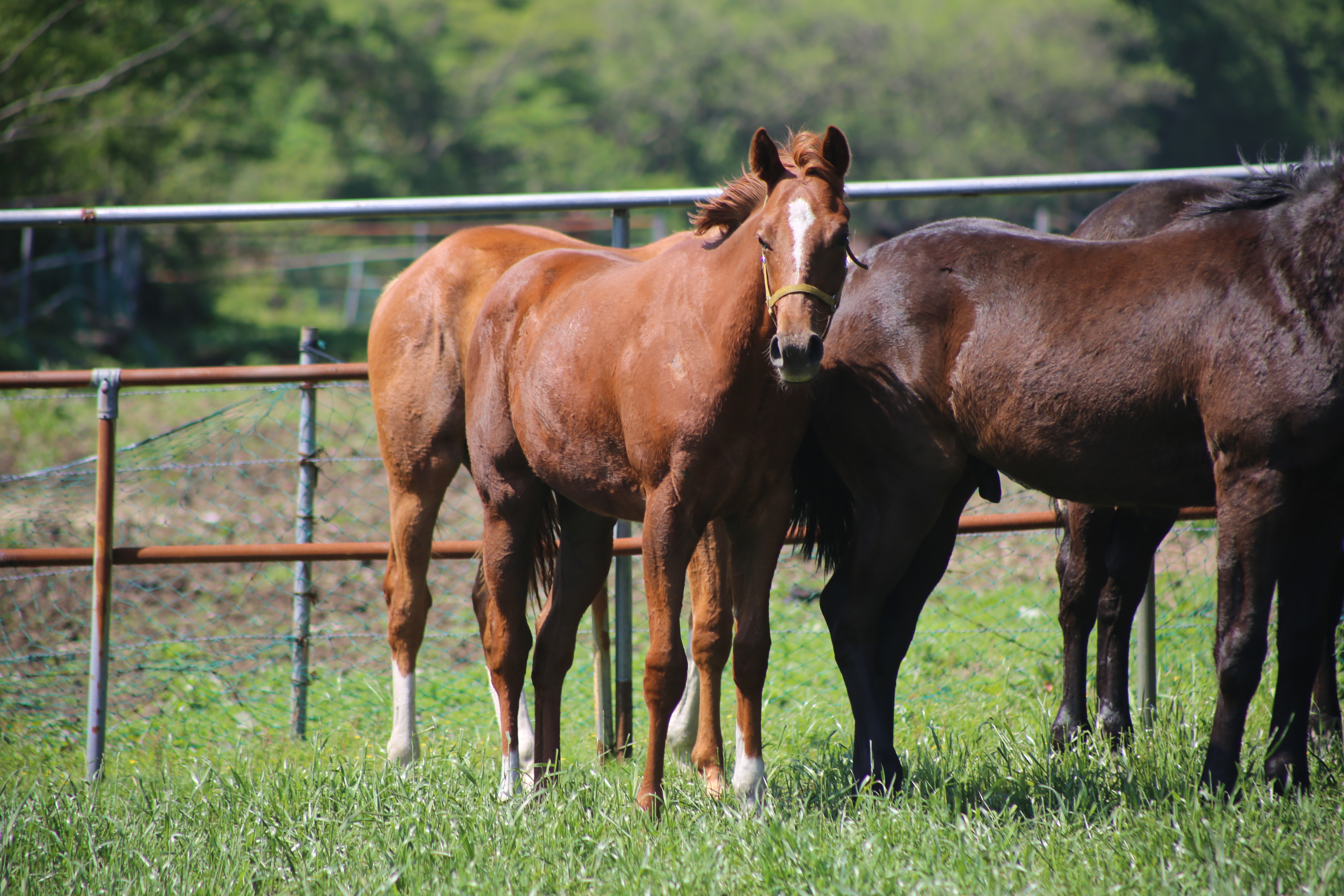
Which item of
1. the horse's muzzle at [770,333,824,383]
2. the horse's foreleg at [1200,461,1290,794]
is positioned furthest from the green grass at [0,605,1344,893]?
the horse's muzzle at [770,333,824,383]

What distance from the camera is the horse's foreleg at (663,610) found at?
283cm

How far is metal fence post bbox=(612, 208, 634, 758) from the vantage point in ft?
12.6

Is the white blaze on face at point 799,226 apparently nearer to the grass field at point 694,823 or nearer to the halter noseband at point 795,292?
the halter noseband at point 795,292

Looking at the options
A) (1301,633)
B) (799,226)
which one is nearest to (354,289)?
(799,226)

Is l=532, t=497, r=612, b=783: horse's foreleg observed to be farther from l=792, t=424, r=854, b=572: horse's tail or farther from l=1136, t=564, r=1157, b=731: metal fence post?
l=1136, t=564, r=1157, b=731: metal fence post

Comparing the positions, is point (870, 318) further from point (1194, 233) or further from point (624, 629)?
point (624, 629)

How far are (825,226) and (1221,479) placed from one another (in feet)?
3.97

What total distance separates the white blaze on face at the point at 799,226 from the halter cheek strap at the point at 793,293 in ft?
0.07

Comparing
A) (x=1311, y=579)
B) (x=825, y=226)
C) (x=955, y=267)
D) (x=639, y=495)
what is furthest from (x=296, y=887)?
(x=1311, y=579)

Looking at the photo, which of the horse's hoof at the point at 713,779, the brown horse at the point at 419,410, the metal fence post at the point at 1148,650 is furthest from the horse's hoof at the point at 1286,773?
the brown horse at the point at 419,410

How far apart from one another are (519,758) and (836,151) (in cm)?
200

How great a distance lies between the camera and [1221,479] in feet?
9.09

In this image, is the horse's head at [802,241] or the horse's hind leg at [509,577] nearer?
the horse's head at [802,241]

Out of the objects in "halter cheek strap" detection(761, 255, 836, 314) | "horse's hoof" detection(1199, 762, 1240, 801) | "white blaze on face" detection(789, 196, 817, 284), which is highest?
"white blaze on face" detection(789, 196, 817, 284)
